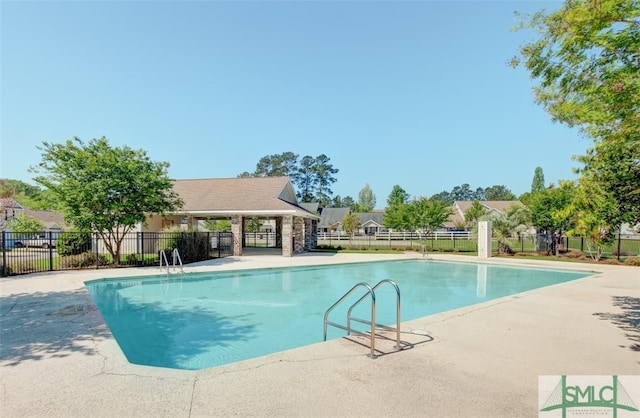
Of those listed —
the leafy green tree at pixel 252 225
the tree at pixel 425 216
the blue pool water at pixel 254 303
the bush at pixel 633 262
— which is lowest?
the blue pool water at pixel 254 303

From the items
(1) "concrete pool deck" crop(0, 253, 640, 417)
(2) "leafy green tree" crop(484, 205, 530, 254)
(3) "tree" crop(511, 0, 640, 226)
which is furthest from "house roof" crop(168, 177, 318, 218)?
(3) "tree" crop(511, 0, 640, 226)

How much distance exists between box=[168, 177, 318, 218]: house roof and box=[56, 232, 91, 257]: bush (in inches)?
221

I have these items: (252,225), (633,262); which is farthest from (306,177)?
(633,262)

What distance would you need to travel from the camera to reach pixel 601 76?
507cm

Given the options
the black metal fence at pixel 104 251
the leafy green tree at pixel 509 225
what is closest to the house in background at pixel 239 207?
the black metal fence at pixel 104 251

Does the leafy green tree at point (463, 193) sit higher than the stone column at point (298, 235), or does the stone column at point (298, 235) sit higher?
the leafy green tree at point (463, 193)

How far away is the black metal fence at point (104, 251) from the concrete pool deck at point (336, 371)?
8593 mm

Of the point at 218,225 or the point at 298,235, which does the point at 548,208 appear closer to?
the point at 298,235

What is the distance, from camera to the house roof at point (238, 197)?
863 inches

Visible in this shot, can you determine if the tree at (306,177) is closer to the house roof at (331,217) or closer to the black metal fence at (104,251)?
the house roof at (331,217)

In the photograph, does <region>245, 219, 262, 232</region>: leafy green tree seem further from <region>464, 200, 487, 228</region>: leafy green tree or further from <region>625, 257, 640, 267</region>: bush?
<region>625, 257, 640, 267</region>: bush

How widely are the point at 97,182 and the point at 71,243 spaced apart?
5952mm

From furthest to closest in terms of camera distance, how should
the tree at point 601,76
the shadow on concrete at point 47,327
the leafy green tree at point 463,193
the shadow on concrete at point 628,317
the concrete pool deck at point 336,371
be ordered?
the leafy green tree at point 463,193
the shadow on concrete at point 628,317
the shadow on concrete at point 47,327
the tree at point 601,76
the concrete pool deck at point 336,371

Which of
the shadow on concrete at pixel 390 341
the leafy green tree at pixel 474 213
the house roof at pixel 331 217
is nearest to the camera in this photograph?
the shadow on concrete at pixel 390 341
